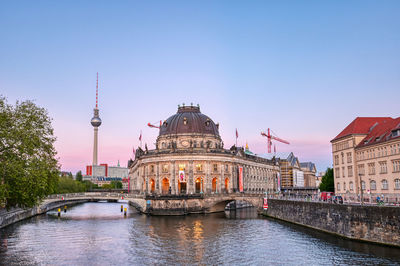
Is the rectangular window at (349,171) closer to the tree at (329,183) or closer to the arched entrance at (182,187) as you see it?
the tree at (329,183)

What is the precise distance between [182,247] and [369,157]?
42387 mm

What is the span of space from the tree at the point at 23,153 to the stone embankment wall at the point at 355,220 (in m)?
35.8

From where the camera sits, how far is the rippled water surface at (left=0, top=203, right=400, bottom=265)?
111ft

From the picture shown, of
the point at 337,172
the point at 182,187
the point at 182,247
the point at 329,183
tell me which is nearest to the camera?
the point at 182,247

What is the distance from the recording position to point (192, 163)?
91000 millimetres

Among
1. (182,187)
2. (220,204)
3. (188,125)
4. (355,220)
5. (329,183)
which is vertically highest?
(188,125)

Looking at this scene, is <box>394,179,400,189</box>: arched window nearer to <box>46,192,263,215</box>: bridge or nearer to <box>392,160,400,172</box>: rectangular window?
<box>392,160,400,172</box>: rectangular window

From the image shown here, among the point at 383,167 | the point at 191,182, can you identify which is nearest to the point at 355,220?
the point at 383,167

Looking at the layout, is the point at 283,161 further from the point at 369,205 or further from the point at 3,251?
the point at 3,251

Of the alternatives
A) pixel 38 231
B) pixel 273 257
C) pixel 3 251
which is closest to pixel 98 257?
pixel 3 251

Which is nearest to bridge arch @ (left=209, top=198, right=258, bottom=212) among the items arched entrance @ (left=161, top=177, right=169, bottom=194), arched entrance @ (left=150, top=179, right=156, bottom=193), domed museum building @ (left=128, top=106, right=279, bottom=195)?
domed museum building @ (left=128, top=106, right=279, bottom=195)

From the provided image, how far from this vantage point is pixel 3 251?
3662cm

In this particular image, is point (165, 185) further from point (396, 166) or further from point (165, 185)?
point (396, 166)

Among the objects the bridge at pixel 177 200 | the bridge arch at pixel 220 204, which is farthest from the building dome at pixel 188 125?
the bridge at pixel 177 200
